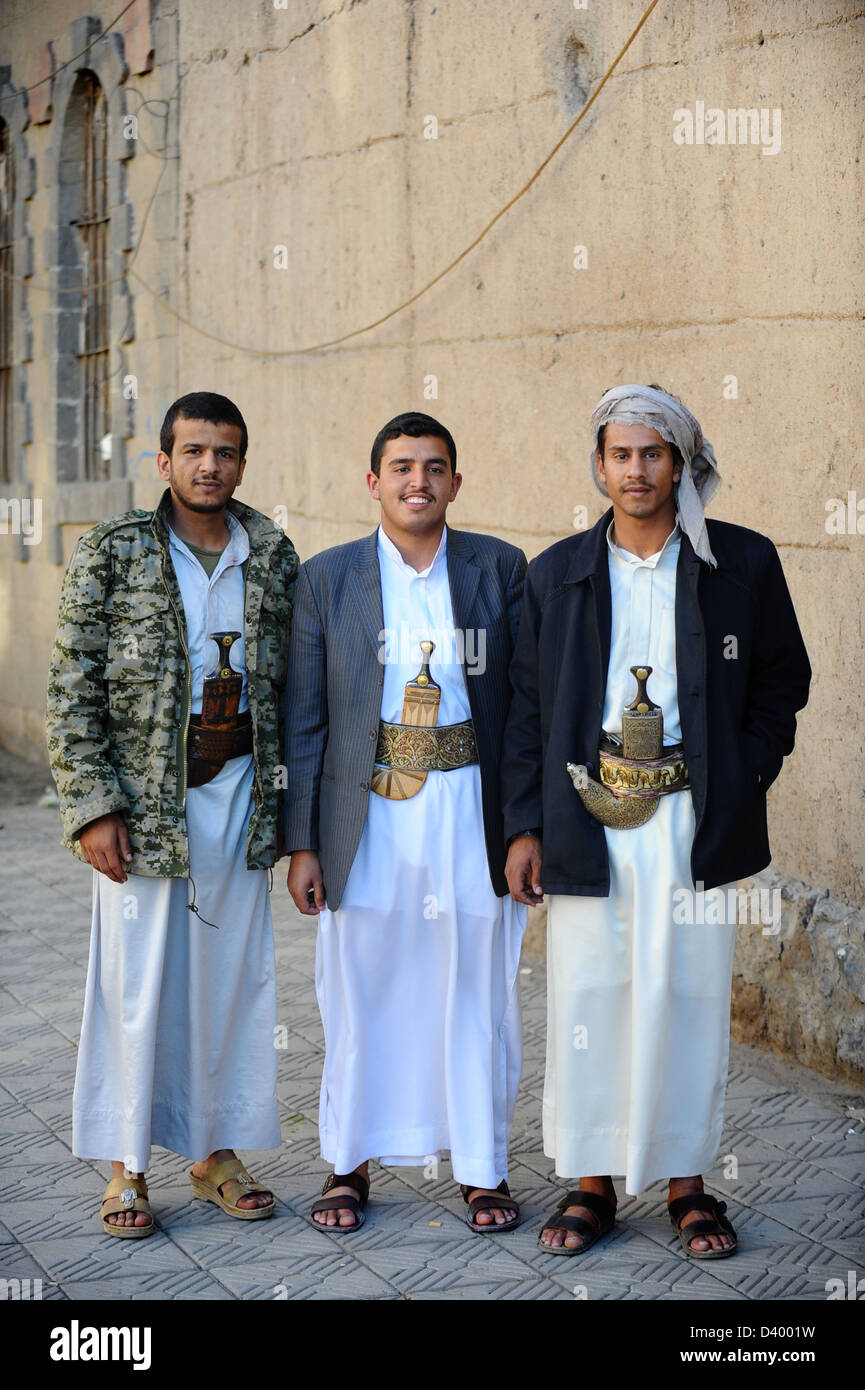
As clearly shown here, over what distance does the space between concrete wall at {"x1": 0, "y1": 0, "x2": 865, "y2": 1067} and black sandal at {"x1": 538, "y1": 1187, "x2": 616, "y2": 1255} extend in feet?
4.89

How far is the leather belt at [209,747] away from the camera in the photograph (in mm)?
3781

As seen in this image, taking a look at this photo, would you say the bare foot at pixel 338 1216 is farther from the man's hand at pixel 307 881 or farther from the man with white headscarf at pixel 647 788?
the man's hand at pixel 307 881

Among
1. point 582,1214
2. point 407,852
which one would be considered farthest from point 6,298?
point 582,1214

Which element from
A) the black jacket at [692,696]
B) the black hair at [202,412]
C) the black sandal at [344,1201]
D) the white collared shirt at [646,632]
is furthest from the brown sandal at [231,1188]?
the black hair at [202,412]

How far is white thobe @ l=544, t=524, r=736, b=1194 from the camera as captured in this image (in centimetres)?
356

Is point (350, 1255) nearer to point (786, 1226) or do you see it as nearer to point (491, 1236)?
point (491, 1236)

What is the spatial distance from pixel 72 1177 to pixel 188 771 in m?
1.25

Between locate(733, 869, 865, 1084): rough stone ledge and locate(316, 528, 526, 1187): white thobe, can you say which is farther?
locate(733, 869, 865, 1084): rough stone ledge

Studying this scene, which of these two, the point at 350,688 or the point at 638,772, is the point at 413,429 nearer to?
the point at 350,688

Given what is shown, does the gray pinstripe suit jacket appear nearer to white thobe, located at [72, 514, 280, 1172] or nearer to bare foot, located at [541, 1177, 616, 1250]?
white thobe, located at [72, 514, 280, 1172]

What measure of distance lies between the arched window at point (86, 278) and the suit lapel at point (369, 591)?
24.0ft

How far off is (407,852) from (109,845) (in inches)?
29.3

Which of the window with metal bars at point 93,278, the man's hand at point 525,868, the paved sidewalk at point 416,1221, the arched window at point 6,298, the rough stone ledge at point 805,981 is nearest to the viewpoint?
the paved sidewalk at point 416,1221

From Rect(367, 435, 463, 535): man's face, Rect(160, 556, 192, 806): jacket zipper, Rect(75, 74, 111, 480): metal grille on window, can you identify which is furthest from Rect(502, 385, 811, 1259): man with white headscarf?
Rect(75, 74, 111, 480): metal grille on window
